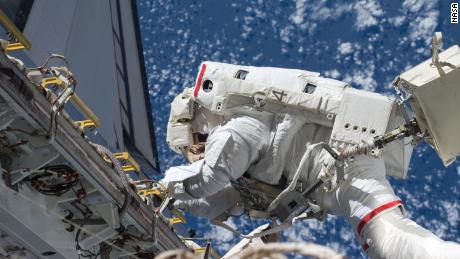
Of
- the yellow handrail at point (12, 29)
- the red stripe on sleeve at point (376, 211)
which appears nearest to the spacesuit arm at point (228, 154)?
the red stripe on sleeve at point (376, 211)

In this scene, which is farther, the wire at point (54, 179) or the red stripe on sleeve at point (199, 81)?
the red stripe on sleeve at point (199, 81)

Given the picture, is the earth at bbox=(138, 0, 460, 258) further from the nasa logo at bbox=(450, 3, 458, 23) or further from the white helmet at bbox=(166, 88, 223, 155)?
the white helmet at bbox=(166, 88, 223, 155)

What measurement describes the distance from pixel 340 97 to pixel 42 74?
4.85 feet

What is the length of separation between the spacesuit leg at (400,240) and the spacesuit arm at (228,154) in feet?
2.21

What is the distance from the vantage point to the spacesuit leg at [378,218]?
369cm

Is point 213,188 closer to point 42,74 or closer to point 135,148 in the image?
point 42,74

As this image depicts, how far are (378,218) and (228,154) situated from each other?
30.7 inches

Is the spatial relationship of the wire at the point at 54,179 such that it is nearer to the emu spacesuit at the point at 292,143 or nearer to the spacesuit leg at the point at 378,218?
the emu spacesuit at the point at 292,143

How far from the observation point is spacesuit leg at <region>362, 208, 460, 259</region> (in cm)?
362

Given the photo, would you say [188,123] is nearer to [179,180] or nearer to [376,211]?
[179,180]

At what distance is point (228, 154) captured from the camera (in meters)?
4.17

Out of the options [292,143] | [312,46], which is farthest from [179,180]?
[312,46]

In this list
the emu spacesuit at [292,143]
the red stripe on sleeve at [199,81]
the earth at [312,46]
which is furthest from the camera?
the earth at [312,46]

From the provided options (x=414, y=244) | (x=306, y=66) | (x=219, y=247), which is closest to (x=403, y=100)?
(x=414, y=244)
